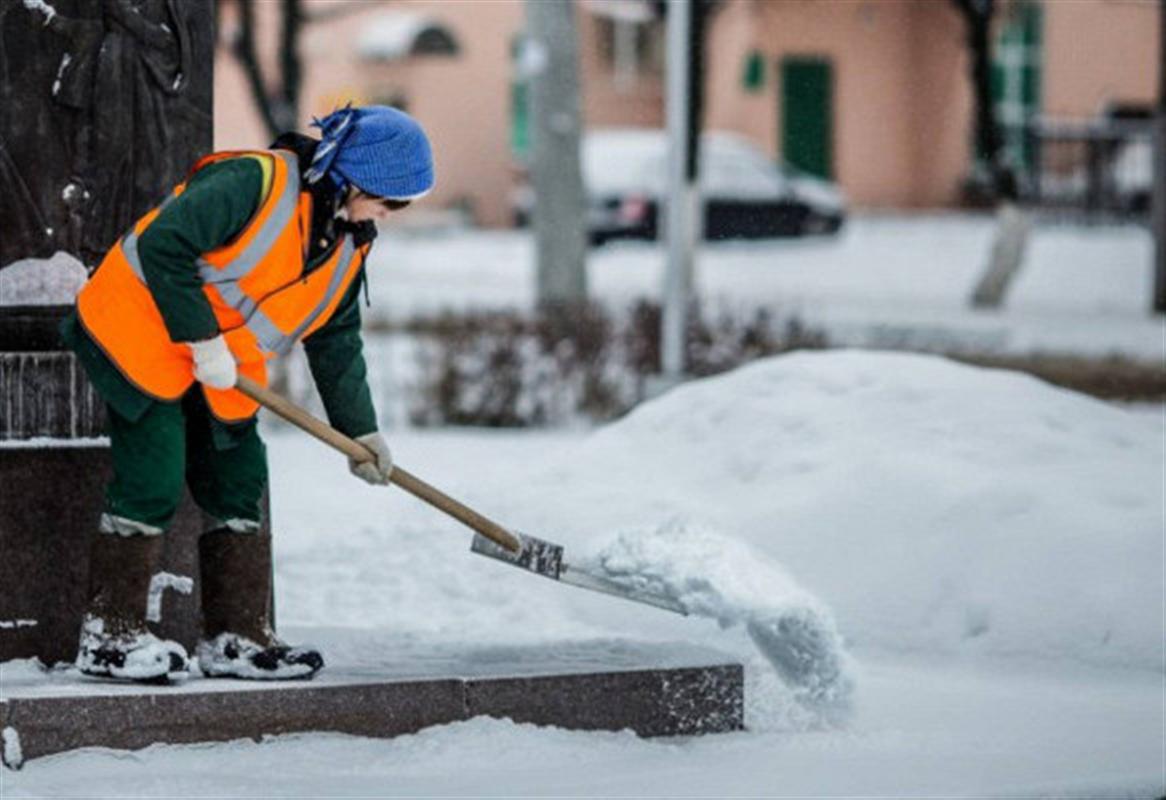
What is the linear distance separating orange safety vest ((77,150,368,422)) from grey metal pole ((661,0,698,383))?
676 cm

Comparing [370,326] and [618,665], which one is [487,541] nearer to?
[618,665]

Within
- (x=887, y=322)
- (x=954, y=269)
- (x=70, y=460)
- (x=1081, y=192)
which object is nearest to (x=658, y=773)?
(x=70, y=460)

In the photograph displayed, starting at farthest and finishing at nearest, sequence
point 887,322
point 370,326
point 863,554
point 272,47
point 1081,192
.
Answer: point 272,47 → point 1081,192 → point 887,322 → point 370,326 → point 863,554

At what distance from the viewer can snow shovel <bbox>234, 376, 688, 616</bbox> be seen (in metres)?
5.95

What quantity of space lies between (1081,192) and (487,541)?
26.1 m

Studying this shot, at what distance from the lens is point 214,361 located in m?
5.80

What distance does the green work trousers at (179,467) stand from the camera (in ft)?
19.6

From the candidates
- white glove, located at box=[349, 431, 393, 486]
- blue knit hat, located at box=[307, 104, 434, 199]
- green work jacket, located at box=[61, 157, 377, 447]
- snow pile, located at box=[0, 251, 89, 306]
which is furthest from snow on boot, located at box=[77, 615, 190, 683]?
blue knit hat, located at box=[307, 104, 434, 199]

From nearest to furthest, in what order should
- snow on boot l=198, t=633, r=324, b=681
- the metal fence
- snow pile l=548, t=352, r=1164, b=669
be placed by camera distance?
snow on boot l=198, t=633, r=324, b=681 → snow pile l=548, t=352, r=1164, b=669 → the metal fence

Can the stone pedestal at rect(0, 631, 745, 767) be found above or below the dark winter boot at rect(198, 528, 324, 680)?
below

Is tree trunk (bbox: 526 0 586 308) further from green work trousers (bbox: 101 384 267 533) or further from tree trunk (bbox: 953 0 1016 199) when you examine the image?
green work trousers (bbox: 101 384 267 533)

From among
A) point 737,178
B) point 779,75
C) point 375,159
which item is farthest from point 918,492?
point 779,75

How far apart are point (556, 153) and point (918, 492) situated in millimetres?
11414

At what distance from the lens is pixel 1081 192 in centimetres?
3172
